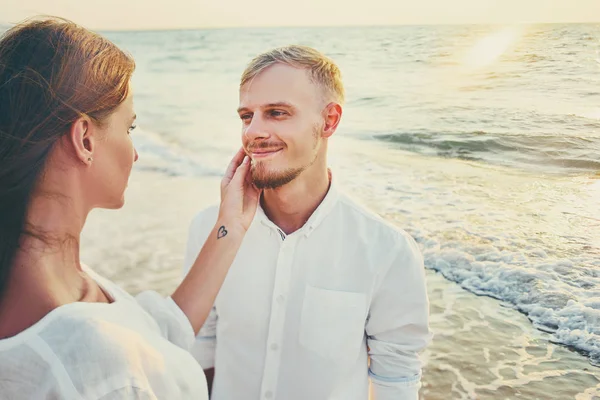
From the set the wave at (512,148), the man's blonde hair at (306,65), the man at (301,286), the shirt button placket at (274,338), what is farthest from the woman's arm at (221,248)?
the wave at (512,148)

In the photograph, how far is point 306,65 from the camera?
3.16 m

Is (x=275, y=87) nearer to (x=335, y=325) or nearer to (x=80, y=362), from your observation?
(x=335, y=325)

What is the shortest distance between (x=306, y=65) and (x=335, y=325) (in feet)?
4.50

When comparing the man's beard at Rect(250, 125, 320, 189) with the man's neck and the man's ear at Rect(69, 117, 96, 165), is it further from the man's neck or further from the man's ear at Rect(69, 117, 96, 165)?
the man's ear at Rect(69, 117, 96, 165)

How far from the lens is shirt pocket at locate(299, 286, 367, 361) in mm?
2766

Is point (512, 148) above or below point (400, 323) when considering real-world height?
below

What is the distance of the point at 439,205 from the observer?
32.9ft

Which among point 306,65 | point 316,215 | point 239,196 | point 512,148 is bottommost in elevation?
point 512,148

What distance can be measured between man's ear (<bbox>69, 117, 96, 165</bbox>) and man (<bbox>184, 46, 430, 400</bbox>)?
1323mm

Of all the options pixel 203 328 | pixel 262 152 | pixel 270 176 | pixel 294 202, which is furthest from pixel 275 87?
pixel 203 328

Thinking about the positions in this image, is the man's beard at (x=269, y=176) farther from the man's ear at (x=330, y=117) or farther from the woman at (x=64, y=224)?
the woman at (x=64, y=224)

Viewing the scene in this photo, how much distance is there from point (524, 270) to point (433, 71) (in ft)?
49.4

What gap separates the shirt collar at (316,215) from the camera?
9.55ft

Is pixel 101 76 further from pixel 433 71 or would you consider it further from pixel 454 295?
pixel 433 71
